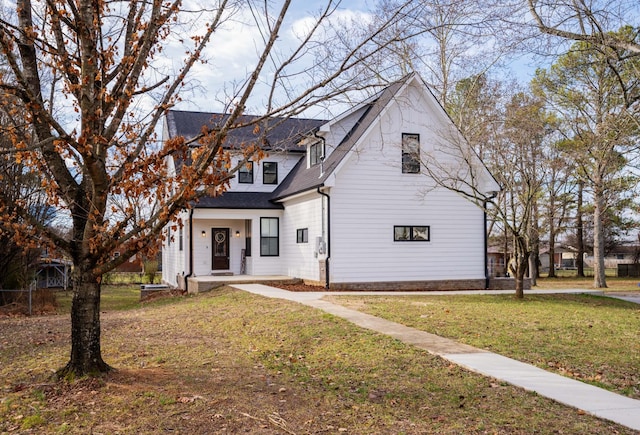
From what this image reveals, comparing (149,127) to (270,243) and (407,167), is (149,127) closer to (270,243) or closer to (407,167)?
(407,167)

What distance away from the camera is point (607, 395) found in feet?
19.4

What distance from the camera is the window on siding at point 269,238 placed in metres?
21.7

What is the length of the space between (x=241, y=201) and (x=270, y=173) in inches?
90.7

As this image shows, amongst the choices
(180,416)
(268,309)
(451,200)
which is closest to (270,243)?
(451,200)

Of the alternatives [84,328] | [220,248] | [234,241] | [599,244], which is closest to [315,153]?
[234,241]

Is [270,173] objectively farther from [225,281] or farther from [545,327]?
[545,327]

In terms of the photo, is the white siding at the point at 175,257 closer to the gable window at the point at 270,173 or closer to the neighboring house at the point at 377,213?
the neighboring house at the point at 377,213

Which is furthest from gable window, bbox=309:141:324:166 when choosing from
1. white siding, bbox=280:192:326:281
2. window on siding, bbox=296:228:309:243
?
window on siding, bbox=296:228:309:243

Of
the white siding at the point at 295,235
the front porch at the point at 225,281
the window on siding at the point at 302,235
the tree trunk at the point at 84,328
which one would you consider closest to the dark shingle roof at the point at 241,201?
the white siding at the point at 295,235

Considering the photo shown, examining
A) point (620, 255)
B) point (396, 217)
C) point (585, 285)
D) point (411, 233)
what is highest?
point (396, 217)

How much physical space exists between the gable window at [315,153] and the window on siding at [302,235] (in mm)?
2519

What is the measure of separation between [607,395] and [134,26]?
274 inches

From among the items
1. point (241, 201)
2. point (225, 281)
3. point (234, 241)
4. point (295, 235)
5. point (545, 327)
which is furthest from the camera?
point (234, 241)

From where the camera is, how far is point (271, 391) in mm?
6246
